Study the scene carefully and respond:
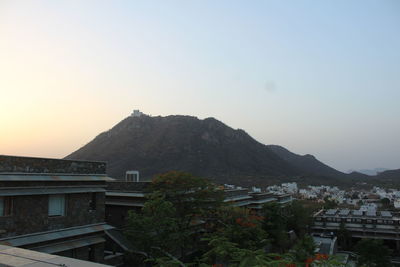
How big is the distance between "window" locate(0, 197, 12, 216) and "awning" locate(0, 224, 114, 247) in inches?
42.9

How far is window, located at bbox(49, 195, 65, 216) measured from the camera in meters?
17.0

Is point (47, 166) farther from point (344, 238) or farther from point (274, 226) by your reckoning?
point (344, 238)

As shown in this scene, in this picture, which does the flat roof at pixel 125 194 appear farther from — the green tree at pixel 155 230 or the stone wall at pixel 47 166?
the green tree at pixel 155 230

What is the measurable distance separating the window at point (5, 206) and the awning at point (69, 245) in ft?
6.60

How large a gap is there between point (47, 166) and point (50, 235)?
10.7 ft

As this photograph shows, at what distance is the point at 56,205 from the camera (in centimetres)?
1734

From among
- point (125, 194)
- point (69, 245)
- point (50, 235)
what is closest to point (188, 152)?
point (125, 194)

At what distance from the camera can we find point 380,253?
105ft

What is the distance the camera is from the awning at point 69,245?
52.6 ft

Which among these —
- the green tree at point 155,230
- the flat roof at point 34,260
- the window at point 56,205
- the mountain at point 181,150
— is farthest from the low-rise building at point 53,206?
the mountain at point 181,150

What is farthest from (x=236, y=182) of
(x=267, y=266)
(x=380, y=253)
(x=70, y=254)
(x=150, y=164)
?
(x=267, y=266)

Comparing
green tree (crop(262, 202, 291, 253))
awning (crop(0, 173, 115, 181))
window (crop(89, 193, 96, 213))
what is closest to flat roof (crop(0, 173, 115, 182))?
awning (crop(0, 173, 115, 181))

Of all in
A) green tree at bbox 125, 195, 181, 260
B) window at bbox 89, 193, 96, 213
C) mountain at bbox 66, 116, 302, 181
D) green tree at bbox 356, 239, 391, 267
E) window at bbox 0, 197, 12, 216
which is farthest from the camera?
mountain at bbox 66, 116, 302, 181

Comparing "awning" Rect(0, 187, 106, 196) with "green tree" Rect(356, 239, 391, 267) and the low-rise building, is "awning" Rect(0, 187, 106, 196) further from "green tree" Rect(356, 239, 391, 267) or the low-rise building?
"green tree" Rect(356, 239, 391, 267)
